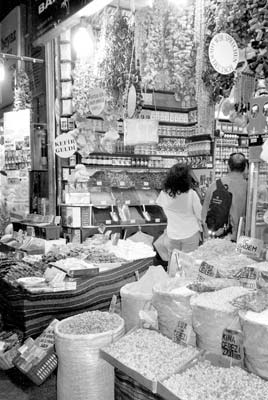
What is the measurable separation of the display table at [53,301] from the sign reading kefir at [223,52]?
195 cm

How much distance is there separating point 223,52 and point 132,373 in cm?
211

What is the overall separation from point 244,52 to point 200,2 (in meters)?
0.74

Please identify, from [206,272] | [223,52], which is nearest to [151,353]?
[206,272]

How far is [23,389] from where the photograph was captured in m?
3.10

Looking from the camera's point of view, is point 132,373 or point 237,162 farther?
point 237,162

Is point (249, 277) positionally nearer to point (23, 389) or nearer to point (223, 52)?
point (223, 52)

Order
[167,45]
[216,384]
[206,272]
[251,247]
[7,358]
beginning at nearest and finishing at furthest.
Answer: [216,384] → [206,272] → [251,247] → [7,358] → [167,45]

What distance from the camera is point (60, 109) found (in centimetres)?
711

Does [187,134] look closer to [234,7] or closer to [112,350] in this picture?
[234,7]

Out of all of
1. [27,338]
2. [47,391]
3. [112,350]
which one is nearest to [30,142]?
[27,338]

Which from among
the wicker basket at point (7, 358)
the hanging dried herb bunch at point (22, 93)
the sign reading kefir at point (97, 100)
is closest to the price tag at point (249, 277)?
the wicker basket at point (7, 358)

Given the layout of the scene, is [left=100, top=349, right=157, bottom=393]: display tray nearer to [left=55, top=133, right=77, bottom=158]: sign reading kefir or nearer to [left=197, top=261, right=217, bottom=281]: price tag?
[left=197, top=261, right=217, bottom=281]: price tag

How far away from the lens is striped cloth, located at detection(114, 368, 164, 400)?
221 centimetres

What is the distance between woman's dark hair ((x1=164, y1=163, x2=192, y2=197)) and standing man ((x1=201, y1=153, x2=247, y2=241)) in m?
0.30
